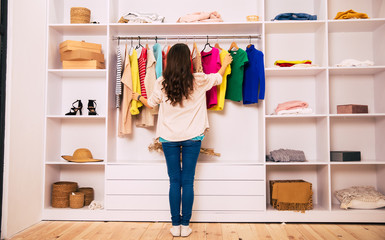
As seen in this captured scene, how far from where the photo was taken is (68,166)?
11.7 ft

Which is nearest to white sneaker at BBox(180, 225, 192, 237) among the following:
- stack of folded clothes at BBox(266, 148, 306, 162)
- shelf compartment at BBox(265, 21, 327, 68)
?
stack of folded clothes at BBox(266, 148, 306, 162)

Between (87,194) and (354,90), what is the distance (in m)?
2.93

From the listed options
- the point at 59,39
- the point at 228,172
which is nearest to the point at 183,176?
the point at 228,172

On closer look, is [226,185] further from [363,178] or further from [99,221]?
[363,178]

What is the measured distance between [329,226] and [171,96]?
70.0 inches

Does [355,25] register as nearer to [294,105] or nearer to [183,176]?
[294,105]

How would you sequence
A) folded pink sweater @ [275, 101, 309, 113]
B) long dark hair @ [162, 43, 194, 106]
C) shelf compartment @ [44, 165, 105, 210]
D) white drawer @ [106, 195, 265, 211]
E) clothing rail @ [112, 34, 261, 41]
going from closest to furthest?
long dark hair @ [162, 43, 194, 106] < white drawer @ [106, 195, 265, 211] < folded pink sweater @ [275, 101, 309, 113] < clothing rail @ [112, 34, 261, 41] < shelf compartment @ [44, 165, 105, 210]

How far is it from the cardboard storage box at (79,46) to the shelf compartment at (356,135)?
2.54 meters

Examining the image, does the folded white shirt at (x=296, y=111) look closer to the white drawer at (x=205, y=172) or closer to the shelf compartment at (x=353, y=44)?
the white drawer at (x=205, y=172)

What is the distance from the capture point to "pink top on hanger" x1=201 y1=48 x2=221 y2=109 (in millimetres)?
3219

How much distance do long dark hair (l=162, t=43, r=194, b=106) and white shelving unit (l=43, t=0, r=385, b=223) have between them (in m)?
0.84

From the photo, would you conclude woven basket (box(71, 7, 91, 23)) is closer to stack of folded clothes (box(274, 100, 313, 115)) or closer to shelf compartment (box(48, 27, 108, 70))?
shelf compartment (box(48, 27, 108, 70))

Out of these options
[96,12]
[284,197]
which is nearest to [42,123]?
[96,12]

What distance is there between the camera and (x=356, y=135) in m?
3.50
